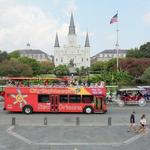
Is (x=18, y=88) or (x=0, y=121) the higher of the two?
(x=18, y=88)

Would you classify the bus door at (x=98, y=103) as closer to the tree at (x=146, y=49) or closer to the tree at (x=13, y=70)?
the tree at (x=13, y=70)

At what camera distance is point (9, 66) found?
111875 millimetres

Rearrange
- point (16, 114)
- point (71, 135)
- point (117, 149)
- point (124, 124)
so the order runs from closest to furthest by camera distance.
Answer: point (117, 149) → point (71, 135) → point (124, 124) → point (16, 114)

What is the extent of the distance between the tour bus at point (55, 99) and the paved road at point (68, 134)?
4.21 ft

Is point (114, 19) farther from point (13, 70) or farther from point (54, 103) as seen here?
point (13, 70)

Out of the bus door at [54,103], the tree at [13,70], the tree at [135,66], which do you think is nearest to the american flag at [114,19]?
the bus door at [54,103]

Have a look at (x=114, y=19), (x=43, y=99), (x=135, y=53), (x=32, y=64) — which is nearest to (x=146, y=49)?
(x=135, y=53)

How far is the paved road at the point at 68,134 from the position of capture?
2599cm

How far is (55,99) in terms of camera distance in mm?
41281

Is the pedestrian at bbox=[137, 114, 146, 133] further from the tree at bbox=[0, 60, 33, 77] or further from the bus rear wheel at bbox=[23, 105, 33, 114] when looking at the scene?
the tree at bbox=[0, 60, 33, 77]

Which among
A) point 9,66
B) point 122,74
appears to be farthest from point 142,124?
point 9,66

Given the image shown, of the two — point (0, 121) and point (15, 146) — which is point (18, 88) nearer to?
point (0, 121)

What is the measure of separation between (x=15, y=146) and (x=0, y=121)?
1029 cm

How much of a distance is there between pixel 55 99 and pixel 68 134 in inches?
459
